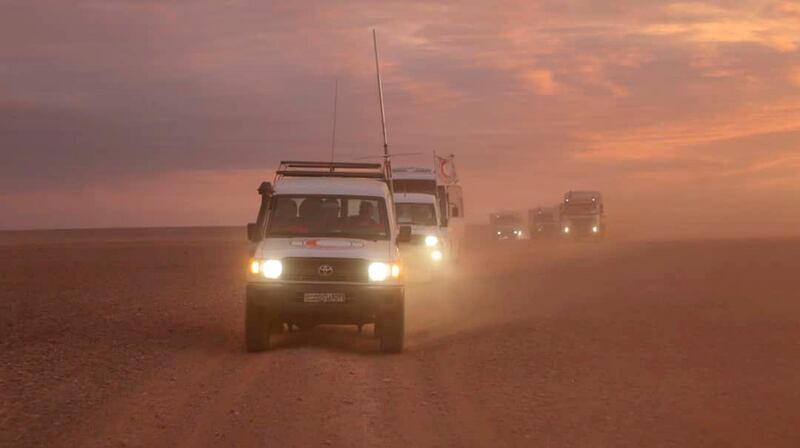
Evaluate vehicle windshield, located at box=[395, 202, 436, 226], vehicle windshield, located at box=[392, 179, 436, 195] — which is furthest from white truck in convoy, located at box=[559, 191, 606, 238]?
vehicle windshield, located at box=[395, 202, 436, 226]

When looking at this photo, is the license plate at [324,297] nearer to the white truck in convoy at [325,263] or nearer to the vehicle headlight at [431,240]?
the white truck in convoy at [325,263]

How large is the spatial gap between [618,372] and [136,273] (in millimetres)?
27801

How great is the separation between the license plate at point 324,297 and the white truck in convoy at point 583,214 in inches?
2189

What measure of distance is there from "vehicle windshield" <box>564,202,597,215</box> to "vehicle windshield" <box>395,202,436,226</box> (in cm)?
3969

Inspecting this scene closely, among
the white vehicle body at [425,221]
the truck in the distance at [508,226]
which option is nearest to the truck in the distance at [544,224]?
the truck in the distance at [508,226]

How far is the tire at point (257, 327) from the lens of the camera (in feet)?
44.3

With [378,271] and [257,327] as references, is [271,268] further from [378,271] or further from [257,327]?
[378,271]

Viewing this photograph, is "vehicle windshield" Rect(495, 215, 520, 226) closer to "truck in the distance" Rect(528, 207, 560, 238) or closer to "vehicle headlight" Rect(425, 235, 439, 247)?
"truck in the distance" Rect(528, 207, 560, 238)

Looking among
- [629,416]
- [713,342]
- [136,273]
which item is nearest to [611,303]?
[713,342]

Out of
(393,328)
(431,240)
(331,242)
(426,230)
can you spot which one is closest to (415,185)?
(426,230)

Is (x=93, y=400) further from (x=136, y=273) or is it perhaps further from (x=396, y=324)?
(x=136, y=273)

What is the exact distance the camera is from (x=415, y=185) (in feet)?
113

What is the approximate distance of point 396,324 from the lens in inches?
537

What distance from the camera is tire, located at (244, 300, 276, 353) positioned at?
13492 millimetres
